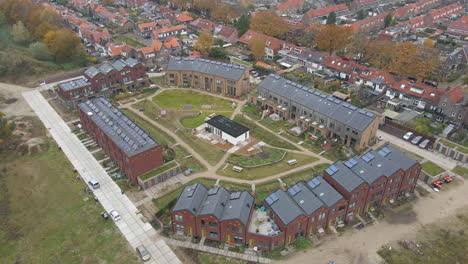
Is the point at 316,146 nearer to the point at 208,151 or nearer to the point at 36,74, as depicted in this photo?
the point at 208,151

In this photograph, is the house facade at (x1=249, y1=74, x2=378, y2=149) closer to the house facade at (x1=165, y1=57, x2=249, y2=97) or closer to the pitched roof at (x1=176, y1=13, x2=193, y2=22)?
the house facade at (x1=165, y1=57, x2=249, y2=97)

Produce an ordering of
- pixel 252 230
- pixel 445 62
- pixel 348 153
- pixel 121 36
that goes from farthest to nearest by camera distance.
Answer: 1. pixel 121 36
2. pixel 445 62
3. pixel 348 153
4. pixel 252 230

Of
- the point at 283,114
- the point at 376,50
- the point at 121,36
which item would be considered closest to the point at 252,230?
the point at 283,114

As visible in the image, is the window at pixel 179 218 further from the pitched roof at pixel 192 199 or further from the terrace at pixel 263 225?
the terrace at pixel 263 225

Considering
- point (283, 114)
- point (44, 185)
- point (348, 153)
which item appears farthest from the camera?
point (283, 114)

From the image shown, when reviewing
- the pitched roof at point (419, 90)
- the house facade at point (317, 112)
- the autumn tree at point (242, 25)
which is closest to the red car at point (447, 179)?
the house facade at point (317, 112)

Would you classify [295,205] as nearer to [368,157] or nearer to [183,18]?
[368,157]

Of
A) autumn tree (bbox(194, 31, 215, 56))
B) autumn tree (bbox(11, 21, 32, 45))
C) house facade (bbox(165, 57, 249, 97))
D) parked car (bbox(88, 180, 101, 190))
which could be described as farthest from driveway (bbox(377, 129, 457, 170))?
autumn tree (bbox(11, 21, 32, 45))
